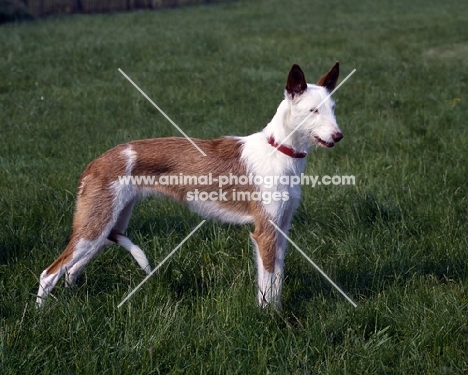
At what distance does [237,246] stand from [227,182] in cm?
Result: 68

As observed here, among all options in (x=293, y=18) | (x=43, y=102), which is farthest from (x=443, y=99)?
(x=293, y=18)

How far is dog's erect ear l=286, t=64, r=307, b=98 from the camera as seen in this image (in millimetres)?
3820

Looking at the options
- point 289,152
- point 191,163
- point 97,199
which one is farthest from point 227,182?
point 97,199

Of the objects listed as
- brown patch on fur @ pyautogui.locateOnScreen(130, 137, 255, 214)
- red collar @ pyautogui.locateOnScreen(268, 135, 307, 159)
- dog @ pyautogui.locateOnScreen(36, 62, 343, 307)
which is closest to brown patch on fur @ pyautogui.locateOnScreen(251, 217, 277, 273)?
dog @ pyautogui.locateOnScreen(36, 62, 343, 307)

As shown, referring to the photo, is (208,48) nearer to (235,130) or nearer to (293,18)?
(235,130)

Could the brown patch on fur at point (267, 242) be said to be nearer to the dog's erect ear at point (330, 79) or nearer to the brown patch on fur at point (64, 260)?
the dog's erect ear at point (330, 79)

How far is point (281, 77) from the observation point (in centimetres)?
1132

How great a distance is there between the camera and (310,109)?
3.88 meters

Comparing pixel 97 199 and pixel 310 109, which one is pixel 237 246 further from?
pixel 310 109

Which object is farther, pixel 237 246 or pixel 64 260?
pixel 237 246

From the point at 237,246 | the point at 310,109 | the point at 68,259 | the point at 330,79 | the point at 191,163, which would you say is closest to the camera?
the point at 310,109

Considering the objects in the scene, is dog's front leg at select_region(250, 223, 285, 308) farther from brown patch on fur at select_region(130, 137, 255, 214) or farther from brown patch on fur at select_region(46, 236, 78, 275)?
brown patch on fur at select_region(46, 236, 78, 275)

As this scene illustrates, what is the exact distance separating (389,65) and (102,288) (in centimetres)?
962

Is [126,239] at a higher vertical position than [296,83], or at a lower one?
lower
